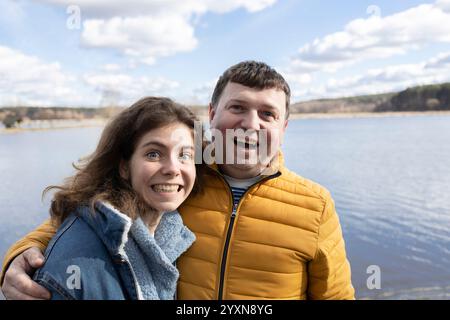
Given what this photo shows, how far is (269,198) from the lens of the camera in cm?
242

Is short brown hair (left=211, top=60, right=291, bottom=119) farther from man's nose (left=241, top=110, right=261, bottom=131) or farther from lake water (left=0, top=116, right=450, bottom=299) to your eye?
lake water (left=0, top=116, right=450, bottom=299)

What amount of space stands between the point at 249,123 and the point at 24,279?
4.86 feet

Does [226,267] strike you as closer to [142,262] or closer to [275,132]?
[142,262]

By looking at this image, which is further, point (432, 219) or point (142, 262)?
point (432, 219)

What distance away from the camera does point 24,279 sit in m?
1.82

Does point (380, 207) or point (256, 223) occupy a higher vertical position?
point (256, 223)

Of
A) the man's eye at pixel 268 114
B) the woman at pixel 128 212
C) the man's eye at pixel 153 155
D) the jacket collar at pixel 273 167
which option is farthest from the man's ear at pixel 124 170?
the man's eye at pixel 268 114

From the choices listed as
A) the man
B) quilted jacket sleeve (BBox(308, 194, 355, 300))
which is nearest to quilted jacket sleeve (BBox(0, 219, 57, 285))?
the man

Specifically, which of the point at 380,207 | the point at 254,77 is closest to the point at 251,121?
the point at 254,77

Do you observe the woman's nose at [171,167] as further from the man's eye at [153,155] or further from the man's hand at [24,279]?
the man's hand at [24,279]

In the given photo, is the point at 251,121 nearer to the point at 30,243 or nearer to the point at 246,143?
the point at 246,143

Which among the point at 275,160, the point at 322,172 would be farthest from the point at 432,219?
the point at 275,160

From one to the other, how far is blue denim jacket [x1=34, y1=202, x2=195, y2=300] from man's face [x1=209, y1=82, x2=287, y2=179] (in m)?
0.78
